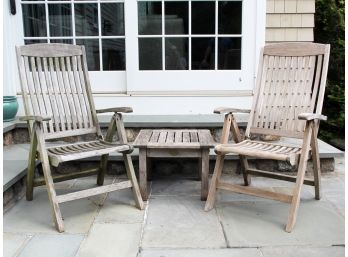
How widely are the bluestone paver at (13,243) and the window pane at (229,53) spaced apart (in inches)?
98.5

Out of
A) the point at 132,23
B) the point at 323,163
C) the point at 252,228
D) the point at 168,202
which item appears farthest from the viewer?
the point at 132,23

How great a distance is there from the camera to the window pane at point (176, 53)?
12.8 feet

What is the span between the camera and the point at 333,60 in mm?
5203

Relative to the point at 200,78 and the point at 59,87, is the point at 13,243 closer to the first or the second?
the point at 59,87

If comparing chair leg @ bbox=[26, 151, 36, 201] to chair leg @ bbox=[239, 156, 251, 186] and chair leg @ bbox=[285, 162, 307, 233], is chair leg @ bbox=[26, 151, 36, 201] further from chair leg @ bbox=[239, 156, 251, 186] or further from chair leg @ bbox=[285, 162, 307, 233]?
chair leg @ bbox=[285, 162, 307, 233]

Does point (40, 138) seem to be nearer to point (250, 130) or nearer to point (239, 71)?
point (250, 130)

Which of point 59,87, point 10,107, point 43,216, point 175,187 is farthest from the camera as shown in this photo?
point 10,107

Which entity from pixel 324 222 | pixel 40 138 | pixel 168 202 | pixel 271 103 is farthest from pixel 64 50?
pixel 324 222

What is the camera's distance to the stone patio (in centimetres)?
212

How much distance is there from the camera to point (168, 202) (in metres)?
2.81

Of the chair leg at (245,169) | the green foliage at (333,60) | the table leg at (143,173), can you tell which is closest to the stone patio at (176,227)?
the table leg at (143,173)

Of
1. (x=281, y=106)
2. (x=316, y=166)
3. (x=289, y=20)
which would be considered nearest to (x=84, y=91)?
(x=281, y=106)

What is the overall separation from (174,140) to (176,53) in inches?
55.3

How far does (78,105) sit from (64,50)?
1.37 feet
